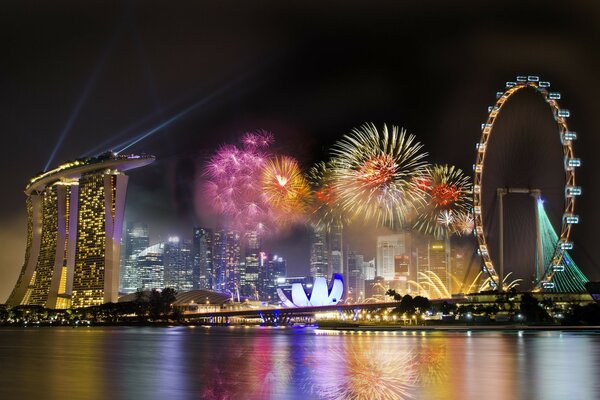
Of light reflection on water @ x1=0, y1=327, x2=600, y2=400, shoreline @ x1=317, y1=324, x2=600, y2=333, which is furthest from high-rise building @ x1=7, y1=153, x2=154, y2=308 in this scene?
light reflection on water @ x1=0, y1=327, x2=600, y2=400

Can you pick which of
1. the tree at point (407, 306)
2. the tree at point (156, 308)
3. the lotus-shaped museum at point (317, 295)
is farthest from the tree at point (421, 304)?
Result: the tree at point (156, 308)

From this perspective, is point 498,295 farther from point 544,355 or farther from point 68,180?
point 68,180

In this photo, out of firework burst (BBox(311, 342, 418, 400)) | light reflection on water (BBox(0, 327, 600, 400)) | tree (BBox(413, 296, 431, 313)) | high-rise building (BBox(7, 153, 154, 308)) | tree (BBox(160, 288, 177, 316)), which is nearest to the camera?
firework burst (BBox(311, 342, 418, 400))

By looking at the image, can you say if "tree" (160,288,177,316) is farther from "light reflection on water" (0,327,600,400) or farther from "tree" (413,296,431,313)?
"light reflection on water" (0,327,600,400)

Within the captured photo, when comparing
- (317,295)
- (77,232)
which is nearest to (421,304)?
(317,295)

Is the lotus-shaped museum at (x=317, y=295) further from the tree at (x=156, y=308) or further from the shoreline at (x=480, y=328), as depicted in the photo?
the shoreline at (x=480, y=328)

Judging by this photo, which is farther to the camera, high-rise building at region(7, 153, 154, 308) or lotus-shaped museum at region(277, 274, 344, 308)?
high-rise building at region(7, 153, 154, 308)
